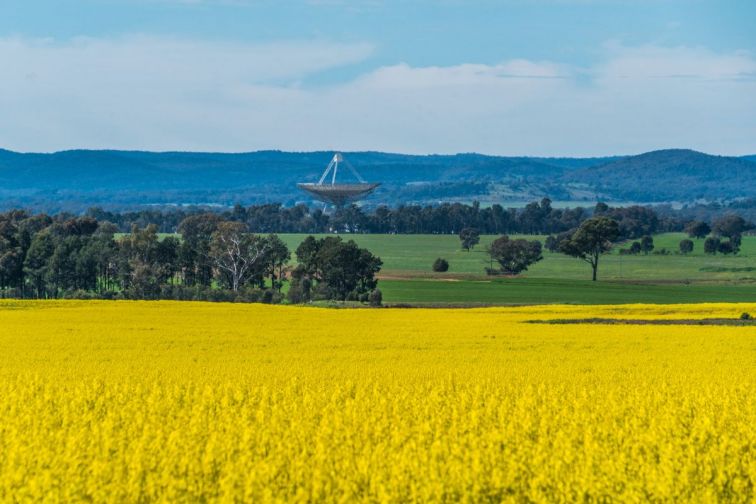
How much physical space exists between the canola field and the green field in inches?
2428

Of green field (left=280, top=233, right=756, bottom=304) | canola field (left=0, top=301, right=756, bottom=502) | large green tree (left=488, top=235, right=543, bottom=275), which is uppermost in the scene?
canola field (left=0, top=301, right=756, bottom=502)

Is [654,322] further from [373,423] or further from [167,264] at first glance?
[167,264]

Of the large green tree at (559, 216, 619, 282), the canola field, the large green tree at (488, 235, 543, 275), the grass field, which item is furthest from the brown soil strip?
the large green tree at (488, 235, 543, 275)

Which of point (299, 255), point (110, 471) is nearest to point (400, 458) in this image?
point (110, 471)

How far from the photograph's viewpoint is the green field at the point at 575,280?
10244cm

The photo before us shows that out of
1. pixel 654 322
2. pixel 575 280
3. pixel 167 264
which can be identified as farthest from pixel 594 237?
pixel 654 322

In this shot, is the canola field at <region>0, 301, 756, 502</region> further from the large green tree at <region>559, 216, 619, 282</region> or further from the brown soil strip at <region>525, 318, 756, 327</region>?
the large green tree at <region>559, 216, 619, 282</region>

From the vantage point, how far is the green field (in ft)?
336

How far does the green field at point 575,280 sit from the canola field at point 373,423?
61.7 meters

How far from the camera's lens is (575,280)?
416 ft

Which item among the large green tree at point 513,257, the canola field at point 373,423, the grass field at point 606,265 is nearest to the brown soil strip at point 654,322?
the canola field at point 373,423

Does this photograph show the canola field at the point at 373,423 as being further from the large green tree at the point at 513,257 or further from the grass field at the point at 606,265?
the large green tree at the point at 513,257

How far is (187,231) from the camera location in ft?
535

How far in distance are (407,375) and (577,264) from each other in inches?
5415
